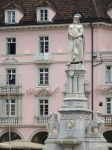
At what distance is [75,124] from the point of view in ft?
114

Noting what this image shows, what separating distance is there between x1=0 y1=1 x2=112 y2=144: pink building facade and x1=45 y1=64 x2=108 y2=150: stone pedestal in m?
25.0

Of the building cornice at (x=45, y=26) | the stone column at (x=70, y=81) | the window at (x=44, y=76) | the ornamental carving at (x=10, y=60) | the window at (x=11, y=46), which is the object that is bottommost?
the stone column at (x=70, y=81)

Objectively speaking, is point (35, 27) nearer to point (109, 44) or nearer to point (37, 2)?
point (37, 2)

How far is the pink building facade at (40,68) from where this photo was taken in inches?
2394

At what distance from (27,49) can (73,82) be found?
2787 cm

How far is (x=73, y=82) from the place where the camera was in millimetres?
35594

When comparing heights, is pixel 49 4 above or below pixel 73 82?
above

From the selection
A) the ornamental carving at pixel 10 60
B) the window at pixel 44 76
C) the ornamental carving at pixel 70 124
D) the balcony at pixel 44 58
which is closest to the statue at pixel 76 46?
the ornamental carving at pixel 70 124

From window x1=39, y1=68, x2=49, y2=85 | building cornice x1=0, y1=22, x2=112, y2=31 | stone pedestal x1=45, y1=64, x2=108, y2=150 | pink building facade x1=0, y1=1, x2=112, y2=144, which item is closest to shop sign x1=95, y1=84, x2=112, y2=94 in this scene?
pink building facade x1=0, y1=1, x2=112, y2=144

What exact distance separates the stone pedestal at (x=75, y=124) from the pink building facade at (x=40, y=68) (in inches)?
983

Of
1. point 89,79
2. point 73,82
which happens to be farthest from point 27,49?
point 73,82

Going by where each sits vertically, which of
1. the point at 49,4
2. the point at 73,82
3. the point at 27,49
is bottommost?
the point at 73,82

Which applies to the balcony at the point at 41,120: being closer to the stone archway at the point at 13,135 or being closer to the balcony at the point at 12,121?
the balcony at the point at 12,121

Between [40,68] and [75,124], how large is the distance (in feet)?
91.5
